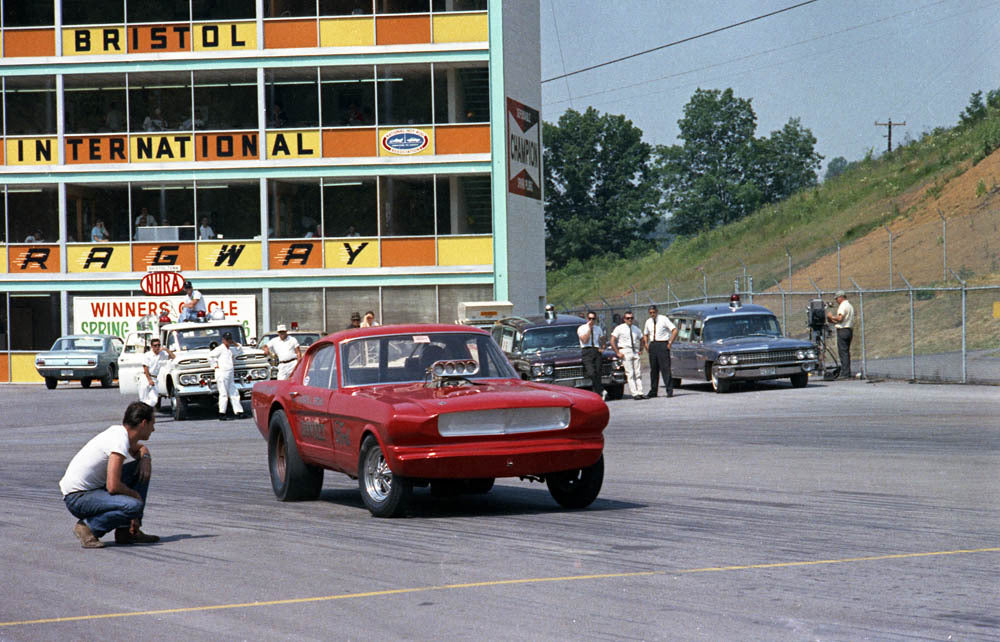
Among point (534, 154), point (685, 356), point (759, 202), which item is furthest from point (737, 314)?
point (759, 202)

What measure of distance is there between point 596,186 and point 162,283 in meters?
69.6

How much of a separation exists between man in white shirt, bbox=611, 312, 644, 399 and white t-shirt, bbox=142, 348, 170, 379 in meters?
8.96

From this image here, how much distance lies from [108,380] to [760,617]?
36.1 meters

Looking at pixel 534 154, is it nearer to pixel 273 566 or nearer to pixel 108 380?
pixel 108 380

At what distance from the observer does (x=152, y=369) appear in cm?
2661

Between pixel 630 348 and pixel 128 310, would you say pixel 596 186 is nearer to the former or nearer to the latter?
pixel 128 310

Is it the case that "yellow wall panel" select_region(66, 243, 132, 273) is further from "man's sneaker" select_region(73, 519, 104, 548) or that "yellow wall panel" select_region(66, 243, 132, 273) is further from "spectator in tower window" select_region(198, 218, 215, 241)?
"man's sneaker" select_region(73, 519, 104, 548)

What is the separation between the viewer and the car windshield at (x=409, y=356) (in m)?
11.7

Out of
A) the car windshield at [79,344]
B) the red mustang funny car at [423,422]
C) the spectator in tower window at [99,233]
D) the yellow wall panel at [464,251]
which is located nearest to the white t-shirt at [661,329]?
the red mustang funny car at [423,422]

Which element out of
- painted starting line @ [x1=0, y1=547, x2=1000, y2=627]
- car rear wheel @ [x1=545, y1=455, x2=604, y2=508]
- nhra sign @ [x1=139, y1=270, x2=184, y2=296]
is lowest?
painted starting line @ [x1=0, y1=547, x2=1000, y2=627]

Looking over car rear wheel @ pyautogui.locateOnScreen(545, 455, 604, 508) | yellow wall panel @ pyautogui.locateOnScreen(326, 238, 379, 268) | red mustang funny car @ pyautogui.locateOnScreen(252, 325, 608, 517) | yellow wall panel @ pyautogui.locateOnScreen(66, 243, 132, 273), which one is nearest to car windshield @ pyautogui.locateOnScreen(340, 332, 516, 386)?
red mustang funny car @ pyautogui.locateOnScreen(252, 325, 608, 517)

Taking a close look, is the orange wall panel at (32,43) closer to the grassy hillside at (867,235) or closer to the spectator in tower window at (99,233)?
the spectator in tower window at (99,233)

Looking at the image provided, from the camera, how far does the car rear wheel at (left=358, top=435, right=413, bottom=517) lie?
34.5ft

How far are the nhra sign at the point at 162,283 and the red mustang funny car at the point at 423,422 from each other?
26943mm
